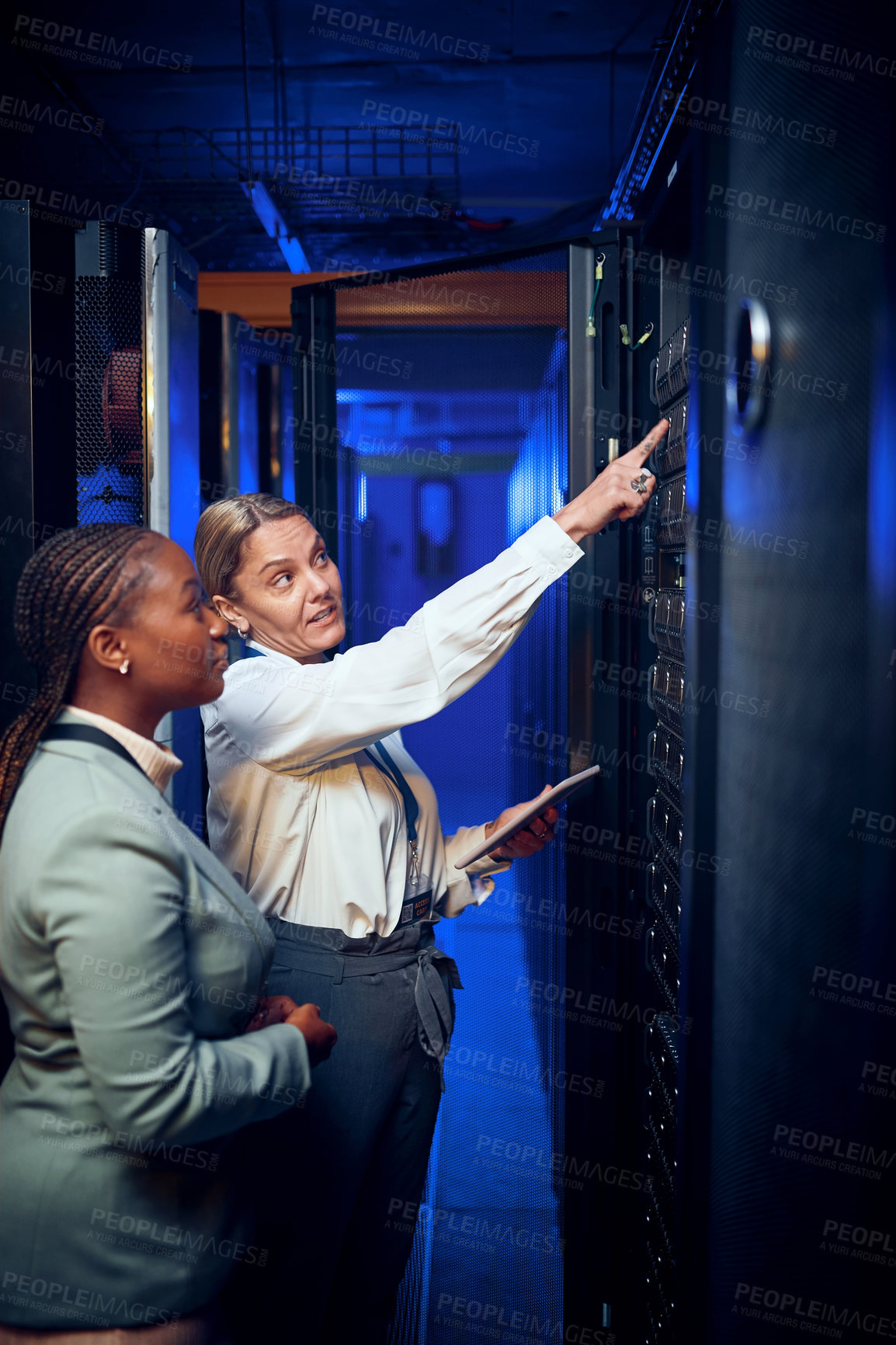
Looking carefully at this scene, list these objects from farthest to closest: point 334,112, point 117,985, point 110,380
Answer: point 334,112, point 110,380, point 117,985

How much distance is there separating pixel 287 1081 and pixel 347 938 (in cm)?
39

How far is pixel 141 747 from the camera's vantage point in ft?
3.51

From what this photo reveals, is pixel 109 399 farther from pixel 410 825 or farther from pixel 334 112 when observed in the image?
pixel 334 112

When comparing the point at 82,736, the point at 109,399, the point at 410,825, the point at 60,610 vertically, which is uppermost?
the point at 109,399

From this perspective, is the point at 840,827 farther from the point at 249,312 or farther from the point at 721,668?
the point at 249,312

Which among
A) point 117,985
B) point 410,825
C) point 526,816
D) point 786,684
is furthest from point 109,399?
point 786,684

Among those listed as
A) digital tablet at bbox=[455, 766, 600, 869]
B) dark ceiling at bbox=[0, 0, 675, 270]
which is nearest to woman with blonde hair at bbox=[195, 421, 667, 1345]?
digital tablet at bbox=[455, 766, 600, 869]

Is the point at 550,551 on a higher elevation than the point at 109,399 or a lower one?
lower

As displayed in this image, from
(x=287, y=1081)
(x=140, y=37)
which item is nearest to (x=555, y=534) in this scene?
(x=287, y=1081)

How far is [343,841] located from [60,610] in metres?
0.59

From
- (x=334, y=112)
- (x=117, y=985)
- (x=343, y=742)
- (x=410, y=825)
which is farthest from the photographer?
(x=334, y=112)

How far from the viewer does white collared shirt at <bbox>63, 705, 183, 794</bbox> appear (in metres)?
1.05

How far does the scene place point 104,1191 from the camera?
3.31ft

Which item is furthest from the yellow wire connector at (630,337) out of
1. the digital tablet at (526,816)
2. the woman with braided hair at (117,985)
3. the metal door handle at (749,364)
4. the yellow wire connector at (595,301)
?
the woman with braided hair at (117,985)
